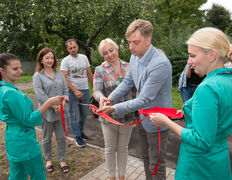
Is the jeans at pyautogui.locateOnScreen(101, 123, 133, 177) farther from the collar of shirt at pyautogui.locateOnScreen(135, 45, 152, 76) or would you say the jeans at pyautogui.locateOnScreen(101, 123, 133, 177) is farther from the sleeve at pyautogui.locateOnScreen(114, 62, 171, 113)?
the collar of shirt at pyautogui.locateOnScreen(135, 45, 152, 76)

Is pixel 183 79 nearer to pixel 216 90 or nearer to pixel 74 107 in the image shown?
pixel 74 107

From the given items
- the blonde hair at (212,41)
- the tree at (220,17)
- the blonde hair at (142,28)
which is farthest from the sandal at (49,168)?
the tree at (220,17)

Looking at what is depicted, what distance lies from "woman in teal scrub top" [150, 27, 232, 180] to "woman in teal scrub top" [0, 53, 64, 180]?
1.60m

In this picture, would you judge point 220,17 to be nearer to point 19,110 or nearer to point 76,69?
point 76,69

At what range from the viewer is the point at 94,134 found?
5.36m

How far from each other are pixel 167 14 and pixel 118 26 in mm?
11005

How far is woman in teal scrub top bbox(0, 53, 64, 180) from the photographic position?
212 cm

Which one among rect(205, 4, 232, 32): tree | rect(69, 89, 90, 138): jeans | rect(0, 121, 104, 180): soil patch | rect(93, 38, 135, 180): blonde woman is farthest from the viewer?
rect(205, 4, 232, 32): tree

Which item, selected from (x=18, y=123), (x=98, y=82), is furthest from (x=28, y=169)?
(x=98, y=82)

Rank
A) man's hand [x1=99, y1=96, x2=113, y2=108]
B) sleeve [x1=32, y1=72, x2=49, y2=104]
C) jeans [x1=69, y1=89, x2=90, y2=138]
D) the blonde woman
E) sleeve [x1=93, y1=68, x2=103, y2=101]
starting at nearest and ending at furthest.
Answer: man's hand [x1=99, y1=96, x2=113, y2=108]
the blonde woman
sleeve [x1=93, y1=68, x2=103, y2=101]
sleeve [x1=32, y1=72, x2=49, y2=104]
jeans [x1=69, y1=89, x2=90, y2=138]

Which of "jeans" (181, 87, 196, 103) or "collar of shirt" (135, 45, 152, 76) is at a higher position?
"collar of shirt" (135, 45, 152, 76)

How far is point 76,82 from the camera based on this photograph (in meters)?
4.67

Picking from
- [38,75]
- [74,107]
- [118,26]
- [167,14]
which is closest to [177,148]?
[74,107]

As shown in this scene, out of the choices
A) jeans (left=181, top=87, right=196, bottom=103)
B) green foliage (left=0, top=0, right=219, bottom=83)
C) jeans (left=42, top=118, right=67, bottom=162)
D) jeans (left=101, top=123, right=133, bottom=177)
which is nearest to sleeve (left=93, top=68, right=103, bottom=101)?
jeans (left=101, top=123, right=133, bottom=177)
